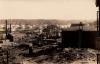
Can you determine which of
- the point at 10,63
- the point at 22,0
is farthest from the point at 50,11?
the point at 10,63

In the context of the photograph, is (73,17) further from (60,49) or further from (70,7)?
(60,49)

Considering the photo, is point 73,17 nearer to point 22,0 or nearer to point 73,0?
point 73,0

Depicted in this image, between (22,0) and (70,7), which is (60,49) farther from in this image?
(22,0)

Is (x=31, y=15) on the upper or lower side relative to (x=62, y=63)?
upper

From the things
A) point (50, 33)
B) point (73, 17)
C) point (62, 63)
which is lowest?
point (62, 63)


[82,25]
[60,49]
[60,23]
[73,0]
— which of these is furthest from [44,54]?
[73,0]

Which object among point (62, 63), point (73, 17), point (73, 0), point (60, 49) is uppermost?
point (73, 0)

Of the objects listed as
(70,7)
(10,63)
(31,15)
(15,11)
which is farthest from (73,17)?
(10,63)

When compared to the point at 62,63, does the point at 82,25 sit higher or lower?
higher
